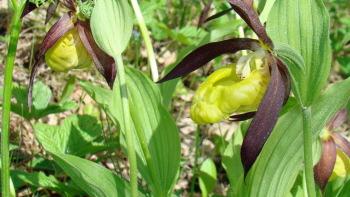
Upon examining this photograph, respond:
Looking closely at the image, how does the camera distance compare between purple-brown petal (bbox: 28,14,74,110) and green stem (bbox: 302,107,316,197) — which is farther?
purple-brown petal (bbox: 28,14,74,110)

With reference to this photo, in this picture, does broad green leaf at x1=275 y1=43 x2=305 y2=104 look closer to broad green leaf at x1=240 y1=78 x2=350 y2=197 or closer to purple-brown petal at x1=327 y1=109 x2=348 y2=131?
broad green leaf at x1=240 y1=78 x2=350 y2=197

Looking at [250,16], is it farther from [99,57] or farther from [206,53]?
[99,57]

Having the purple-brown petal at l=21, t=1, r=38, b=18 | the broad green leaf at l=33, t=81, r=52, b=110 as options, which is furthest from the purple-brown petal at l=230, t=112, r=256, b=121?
the broad green leaf at l=33, t=81, r=52, b=110

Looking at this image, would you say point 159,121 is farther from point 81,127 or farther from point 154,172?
point 81,127

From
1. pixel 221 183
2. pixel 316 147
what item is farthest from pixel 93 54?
pixel 221 183

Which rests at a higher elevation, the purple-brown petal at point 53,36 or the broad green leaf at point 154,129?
the purple-brown petal at point 53,36

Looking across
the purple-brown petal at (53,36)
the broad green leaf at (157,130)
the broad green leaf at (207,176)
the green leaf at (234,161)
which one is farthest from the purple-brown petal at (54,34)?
the broad green leaf at (207,176)

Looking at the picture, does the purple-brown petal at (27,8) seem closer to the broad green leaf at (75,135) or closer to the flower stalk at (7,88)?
the flower stalk at (7,88)

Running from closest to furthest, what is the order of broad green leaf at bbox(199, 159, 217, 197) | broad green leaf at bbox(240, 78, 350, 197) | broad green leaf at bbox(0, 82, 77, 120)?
broad green leaf at bbox(240, 78, 350, 197) < broad green leaf at bbox(0, 82, 77, 120) < broad green leaf at bbox(199, 159, 217, 197)
